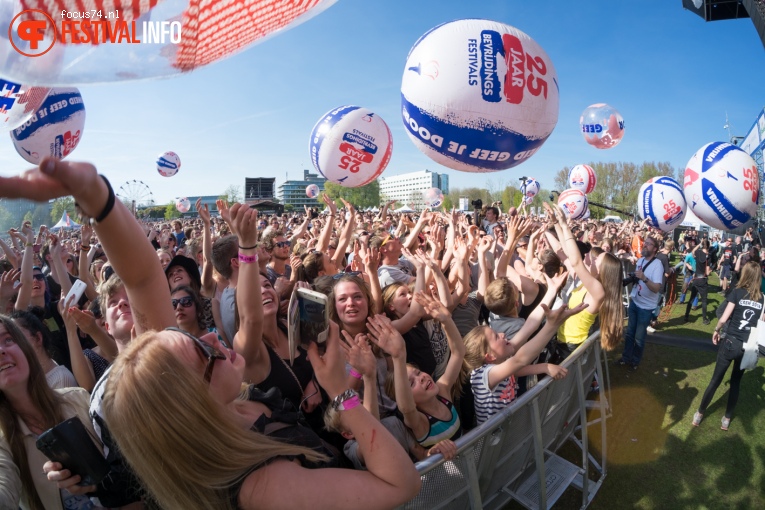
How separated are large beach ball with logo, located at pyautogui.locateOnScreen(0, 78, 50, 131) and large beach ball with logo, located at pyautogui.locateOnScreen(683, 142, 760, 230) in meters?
9.13

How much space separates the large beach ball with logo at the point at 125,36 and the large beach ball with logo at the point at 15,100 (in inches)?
37.1

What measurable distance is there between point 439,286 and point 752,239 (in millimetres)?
16366

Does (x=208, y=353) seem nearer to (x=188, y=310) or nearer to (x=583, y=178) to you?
(x=188, y=310)

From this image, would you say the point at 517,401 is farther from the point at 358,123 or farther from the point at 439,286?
the point at 358,123

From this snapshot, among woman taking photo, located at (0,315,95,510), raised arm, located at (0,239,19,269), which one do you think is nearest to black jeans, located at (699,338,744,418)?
woman taking photo, located at (0,315,95,510)

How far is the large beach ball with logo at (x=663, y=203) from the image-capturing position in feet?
29.8

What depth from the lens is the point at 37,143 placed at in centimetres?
314

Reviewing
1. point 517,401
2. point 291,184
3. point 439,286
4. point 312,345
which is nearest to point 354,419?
point 312,345

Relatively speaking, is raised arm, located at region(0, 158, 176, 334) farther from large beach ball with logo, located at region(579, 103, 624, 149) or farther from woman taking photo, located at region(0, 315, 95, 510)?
large beach ball with logo, located at region(579, 103, 624, 149)

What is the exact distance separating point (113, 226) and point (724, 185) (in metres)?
9.02

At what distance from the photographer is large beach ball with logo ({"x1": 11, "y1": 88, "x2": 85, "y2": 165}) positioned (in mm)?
3045

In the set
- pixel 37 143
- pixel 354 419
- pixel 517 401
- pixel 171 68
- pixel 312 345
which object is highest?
pixel 37 143

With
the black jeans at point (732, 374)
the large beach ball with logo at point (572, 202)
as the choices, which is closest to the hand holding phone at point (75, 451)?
the black jeans at point (732, 374)

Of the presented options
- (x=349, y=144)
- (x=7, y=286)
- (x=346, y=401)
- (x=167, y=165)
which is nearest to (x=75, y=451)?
(x=346, y=401)
